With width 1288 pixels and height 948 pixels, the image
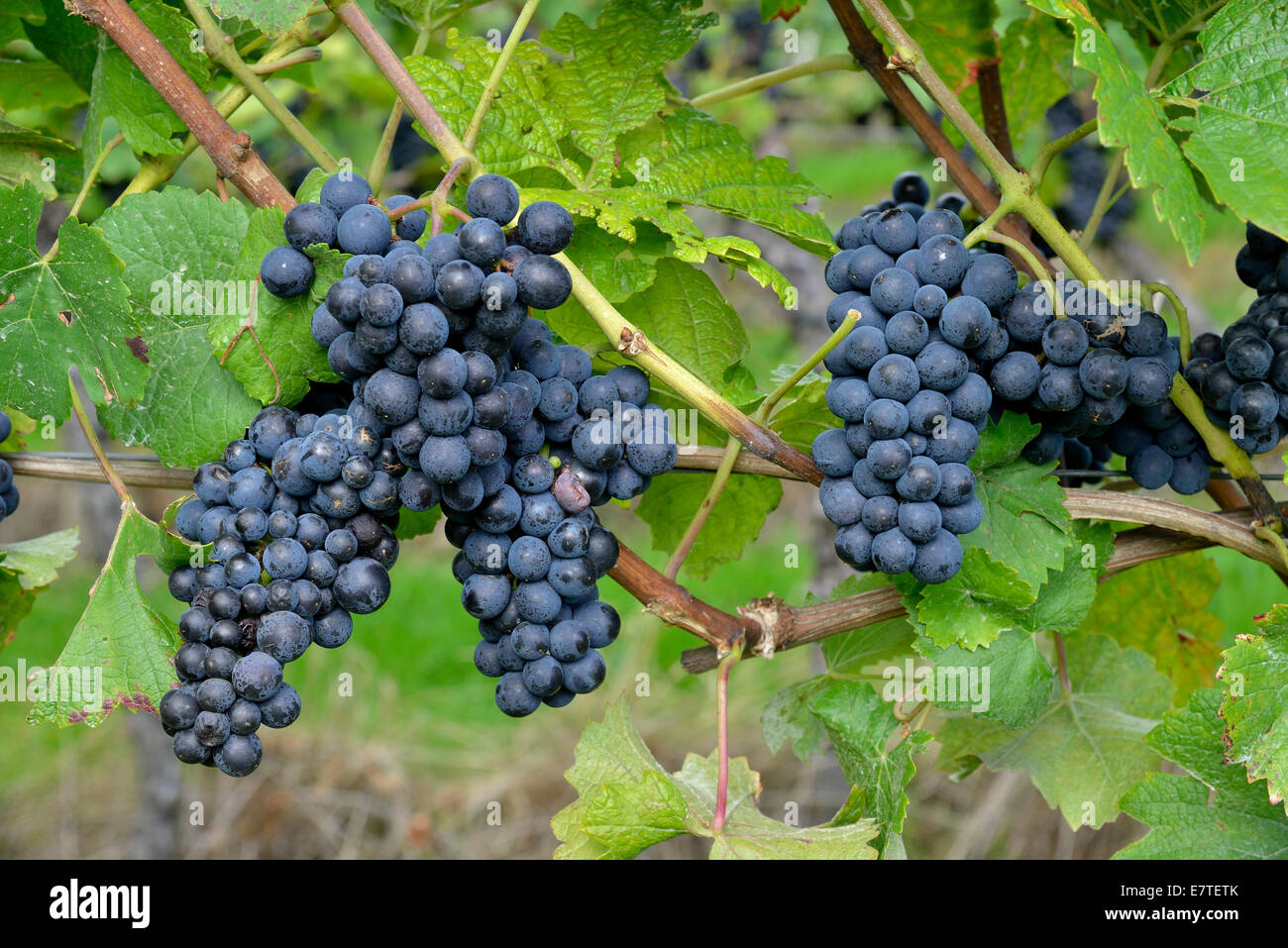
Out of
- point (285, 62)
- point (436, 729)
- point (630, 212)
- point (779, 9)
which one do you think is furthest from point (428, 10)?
point (436, 729)

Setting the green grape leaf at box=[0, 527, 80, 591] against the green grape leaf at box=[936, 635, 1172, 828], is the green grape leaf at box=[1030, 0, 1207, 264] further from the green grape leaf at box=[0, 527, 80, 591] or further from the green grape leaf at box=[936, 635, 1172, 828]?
the green grape leaf at box=[0, 527, 80, 591]

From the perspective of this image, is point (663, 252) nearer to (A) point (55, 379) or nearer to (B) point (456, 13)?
(B) point (456, 13)

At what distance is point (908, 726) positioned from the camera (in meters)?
1.41

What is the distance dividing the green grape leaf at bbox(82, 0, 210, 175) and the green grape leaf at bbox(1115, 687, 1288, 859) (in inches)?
52.7

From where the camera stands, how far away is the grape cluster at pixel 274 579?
1.04 m

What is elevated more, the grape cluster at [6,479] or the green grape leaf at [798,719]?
the grape cluster at [6,479]

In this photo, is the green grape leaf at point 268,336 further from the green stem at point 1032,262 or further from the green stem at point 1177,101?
the green stem at point 1177,101

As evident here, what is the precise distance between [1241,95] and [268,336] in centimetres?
105

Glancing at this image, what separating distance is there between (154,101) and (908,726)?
3.93 feet

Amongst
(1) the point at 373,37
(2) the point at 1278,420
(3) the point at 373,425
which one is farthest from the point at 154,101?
(2) the point at 1278,420

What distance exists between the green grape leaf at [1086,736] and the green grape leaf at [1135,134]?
70 cm

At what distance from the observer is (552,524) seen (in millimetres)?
1081

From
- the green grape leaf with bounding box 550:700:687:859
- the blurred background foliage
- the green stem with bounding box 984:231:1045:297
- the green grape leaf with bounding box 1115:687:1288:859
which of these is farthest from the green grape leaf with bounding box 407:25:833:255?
the blurred background foliage

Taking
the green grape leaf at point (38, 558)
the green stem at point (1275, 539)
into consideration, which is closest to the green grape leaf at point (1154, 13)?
the green stem at point (1275, 539)
